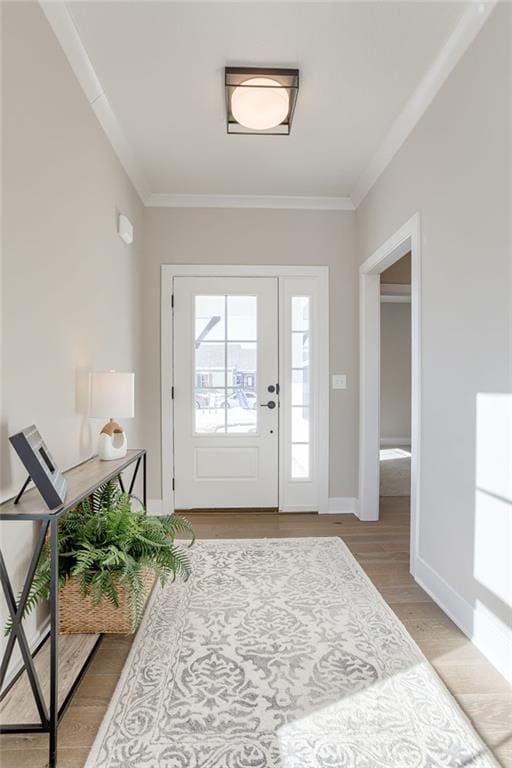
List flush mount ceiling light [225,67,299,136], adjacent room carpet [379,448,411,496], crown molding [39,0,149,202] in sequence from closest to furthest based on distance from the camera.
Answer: crown molding [39,0,149,202] → flush mount ceiling light [225,67,299,136] → adjacent room carpet [379,448,411,496]

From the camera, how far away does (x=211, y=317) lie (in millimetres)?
3746

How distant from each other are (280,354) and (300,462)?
96cm

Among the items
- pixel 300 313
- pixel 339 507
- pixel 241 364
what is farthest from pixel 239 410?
pixel 339 507

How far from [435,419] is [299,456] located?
5.48 feet

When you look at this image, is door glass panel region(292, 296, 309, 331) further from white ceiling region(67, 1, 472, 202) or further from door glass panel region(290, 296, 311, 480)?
white ceiling region(67, 1, 472, 202)

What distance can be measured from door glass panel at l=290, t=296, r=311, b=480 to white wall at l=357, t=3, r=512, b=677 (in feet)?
4.55

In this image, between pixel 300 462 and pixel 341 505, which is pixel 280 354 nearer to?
pixel 300 462

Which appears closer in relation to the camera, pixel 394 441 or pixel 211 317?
pixel 211 317

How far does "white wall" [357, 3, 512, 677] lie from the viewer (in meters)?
1.70

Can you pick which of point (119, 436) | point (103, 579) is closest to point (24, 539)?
point (103, 579)

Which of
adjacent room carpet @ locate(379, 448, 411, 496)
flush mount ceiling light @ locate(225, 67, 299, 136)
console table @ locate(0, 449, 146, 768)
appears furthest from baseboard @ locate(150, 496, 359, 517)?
flush mount ceiling light @ locate(225, 67, 299, 136)

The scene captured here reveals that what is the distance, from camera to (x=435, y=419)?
2.29 m

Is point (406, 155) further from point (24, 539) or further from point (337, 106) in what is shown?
point (24, 539)

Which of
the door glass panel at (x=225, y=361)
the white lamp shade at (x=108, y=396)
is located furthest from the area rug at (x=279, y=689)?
the door glass panel at (x=225, y=361)
